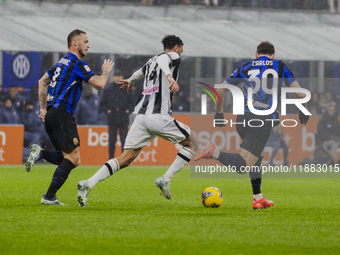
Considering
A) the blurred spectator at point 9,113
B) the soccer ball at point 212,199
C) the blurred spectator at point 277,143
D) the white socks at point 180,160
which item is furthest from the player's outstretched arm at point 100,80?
the blurred spectator at point 277,143

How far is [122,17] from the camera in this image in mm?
21594

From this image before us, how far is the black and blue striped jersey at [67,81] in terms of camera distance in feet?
26.6

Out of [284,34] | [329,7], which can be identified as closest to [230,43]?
[284,34]

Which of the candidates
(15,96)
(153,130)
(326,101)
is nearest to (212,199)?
(153,130)

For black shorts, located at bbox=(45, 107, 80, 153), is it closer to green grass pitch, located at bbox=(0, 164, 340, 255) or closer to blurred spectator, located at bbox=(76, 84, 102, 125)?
green grass pitch, located at bbox=(0, 164, 340, 255)

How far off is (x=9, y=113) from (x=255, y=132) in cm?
1018

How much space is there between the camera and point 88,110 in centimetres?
1795

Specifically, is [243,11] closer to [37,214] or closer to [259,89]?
[259,89]

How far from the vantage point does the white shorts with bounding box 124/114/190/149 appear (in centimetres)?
811

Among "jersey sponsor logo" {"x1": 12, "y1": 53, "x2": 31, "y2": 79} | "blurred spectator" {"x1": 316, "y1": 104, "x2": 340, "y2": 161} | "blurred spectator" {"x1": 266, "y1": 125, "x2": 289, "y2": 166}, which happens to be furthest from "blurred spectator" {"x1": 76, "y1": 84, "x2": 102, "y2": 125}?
"blurred spectator" {"x1": 316, "y1": 104, "x2": 340, "y2": 161}

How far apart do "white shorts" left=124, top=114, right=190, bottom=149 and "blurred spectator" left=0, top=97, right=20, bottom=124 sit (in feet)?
31.8

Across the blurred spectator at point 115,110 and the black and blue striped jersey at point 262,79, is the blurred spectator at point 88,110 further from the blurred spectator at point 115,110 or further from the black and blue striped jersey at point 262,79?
the black and blue striped jersey at point 262,79

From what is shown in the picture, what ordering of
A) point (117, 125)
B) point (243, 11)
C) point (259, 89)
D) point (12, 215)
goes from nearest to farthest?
point (12, 215), point (259, 89), point (117, 125), point (243, 11)

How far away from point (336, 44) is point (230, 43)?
3.14 m
